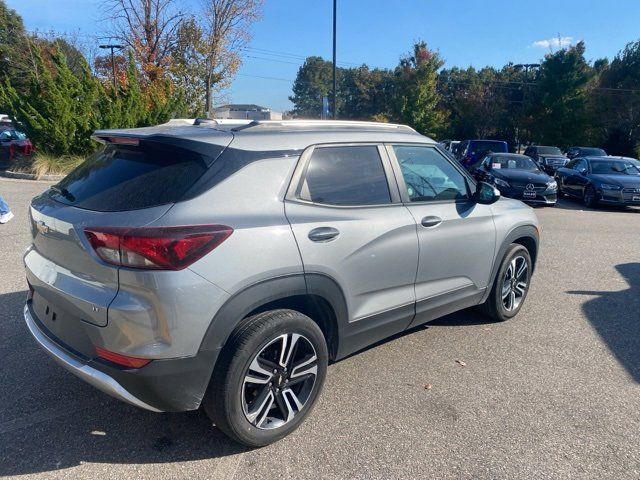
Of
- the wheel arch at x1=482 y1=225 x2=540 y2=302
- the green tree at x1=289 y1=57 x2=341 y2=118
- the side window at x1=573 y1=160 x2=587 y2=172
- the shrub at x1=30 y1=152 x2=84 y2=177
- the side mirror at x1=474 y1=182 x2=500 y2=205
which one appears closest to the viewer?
the side mirror at x1=474 y1=182 x2=500 y2=205

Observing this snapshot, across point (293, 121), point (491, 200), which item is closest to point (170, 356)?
point (293, 121)

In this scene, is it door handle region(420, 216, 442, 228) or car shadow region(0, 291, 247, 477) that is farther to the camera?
door handle region(420, 216, 442, 228)

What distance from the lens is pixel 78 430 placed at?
9.63 feet

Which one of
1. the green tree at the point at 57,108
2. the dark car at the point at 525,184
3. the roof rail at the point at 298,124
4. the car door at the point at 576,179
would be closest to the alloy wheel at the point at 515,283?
the roof rail at the point at 298,124

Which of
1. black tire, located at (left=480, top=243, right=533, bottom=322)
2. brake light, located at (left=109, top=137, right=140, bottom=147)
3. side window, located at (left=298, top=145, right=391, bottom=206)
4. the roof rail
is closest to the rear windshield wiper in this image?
brake light, located at (left=109, top=137, right=140, bottom=147)

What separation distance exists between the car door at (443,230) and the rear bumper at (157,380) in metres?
1.75

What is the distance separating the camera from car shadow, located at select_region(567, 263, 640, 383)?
4.16m

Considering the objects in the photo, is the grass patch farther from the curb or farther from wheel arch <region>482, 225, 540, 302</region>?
wheel arch <region>482, 225, 540, 302</region>

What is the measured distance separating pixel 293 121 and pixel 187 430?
2104 mm

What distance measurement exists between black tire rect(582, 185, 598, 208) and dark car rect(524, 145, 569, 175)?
706 cm

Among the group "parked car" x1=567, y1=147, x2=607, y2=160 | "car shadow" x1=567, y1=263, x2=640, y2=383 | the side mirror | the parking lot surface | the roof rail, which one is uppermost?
the roof rail

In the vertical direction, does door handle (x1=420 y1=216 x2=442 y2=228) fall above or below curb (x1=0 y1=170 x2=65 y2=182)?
above

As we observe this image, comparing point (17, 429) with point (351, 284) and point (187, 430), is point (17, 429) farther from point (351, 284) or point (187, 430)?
point (351, 284)

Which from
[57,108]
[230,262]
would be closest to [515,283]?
[230,262]
